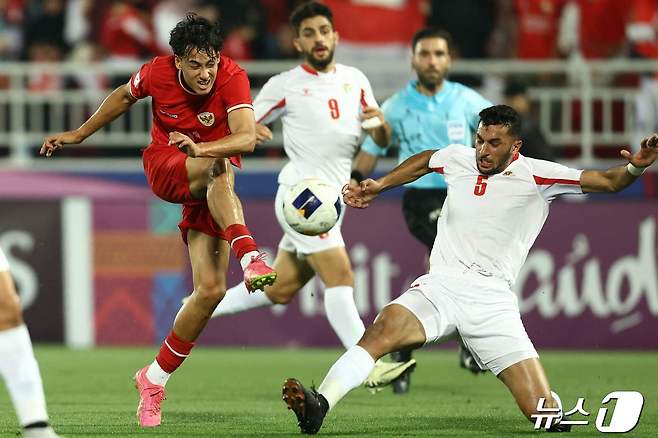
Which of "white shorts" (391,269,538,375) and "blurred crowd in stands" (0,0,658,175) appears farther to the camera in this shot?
"blurred crowd in stands" (0,0,658,175)

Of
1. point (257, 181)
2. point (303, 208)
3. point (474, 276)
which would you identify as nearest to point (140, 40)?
point (257, 181)

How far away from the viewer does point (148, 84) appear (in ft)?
27.3

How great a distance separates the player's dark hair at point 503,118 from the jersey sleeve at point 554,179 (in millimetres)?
226

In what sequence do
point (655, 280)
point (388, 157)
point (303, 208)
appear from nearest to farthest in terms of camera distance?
point (303, 208) → point (655, 280) → point (388, 157)

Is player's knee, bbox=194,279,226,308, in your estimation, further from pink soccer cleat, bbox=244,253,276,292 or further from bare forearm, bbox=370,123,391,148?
bare forearm, bbox=370,123,391,148

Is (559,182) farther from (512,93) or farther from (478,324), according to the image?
(512,93)

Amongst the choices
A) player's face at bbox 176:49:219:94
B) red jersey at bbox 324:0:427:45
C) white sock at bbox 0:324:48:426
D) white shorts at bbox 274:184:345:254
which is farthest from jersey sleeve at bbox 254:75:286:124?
red jersey at bbox 324:0:427:45

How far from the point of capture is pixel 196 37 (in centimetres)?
796

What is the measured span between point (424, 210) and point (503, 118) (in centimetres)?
250

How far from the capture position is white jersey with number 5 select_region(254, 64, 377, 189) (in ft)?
33.4

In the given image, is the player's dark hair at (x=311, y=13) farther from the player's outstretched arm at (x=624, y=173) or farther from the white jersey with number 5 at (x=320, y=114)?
the player's outstretched arm at (x=624, y=173)

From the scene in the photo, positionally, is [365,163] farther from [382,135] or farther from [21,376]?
[21,376]

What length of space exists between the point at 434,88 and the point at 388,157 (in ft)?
14.3

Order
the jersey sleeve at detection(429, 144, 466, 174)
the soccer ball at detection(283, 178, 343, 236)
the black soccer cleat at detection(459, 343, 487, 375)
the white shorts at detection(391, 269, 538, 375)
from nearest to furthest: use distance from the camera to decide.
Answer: the white shorts at detection(391, 269, 538, 375), the jersey sleeve at detection(429, 144, 466, 174), the soccer ball at detection(283, 178, 343, 236), the black soccer cleat at detection(459, 343, 487, 375)
